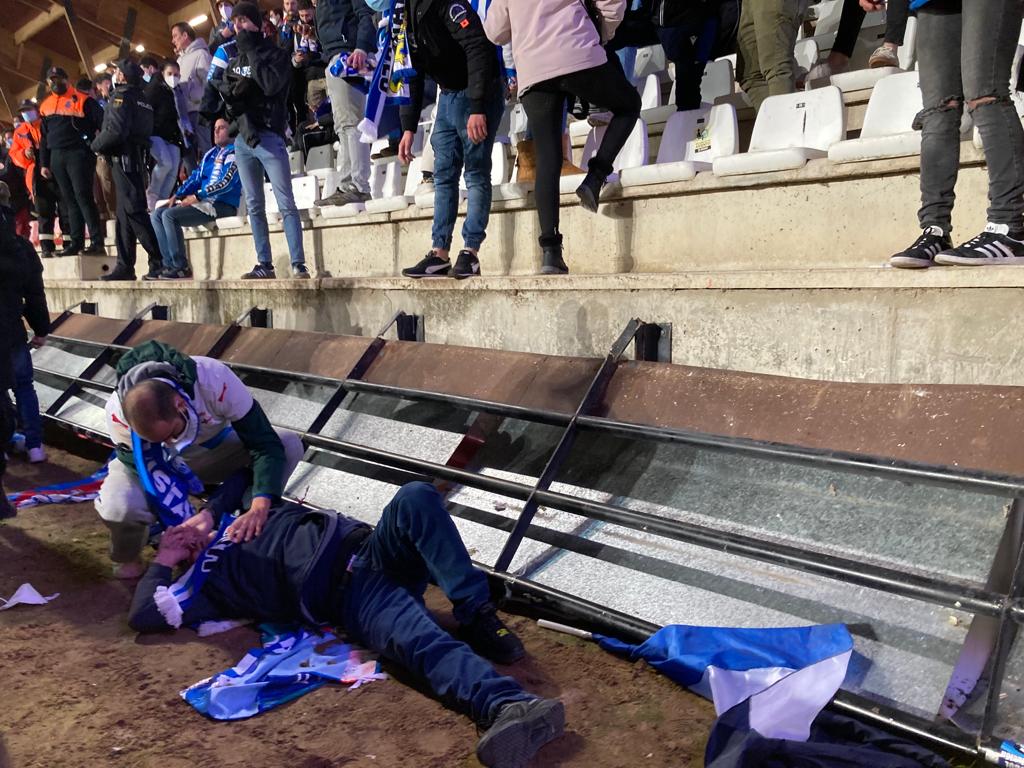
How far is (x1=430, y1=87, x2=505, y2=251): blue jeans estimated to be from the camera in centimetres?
483

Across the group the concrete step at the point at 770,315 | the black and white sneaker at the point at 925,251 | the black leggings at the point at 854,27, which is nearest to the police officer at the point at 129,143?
the concrete step at the point at 770,315

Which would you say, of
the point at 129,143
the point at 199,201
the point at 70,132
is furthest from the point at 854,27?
the point at 70,132

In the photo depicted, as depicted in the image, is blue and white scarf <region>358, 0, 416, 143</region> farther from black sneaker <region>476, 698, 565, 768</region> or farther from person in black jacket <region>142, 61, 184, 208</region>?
black sneaker <region>476, 698, 565, 768</region>

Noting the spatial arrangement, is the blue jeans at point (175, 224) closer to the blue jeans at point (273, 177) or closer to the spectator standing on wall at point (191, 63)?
the spectator standing on wall at point (191, 63)

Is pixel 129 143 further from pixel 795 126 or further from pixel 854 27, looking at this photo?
pixel 854 27

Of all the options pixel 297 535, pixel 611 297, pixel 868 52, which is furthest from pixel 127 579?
pixel 868 52

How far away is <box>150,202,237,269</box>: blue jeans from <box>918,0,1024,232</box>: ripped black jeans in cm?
675

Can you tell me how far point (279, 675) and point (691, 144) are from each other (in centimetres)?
432

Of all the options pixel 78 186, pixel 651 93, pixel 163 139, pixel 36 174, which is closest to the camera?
pixel 651 93

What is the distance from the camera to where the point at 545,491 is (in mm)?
3230

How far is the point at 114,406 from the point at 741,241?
316 cm

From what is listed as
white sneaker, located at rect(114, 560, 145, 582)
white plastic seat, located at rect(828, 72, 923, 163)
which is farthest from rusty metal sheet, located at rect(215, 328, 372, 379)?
white plastic seat, located at rect(828, 72, 923, 163)

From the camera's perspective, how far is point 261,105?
20.5ft

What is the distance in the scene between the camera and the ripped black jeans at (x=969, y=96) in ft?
9.71
